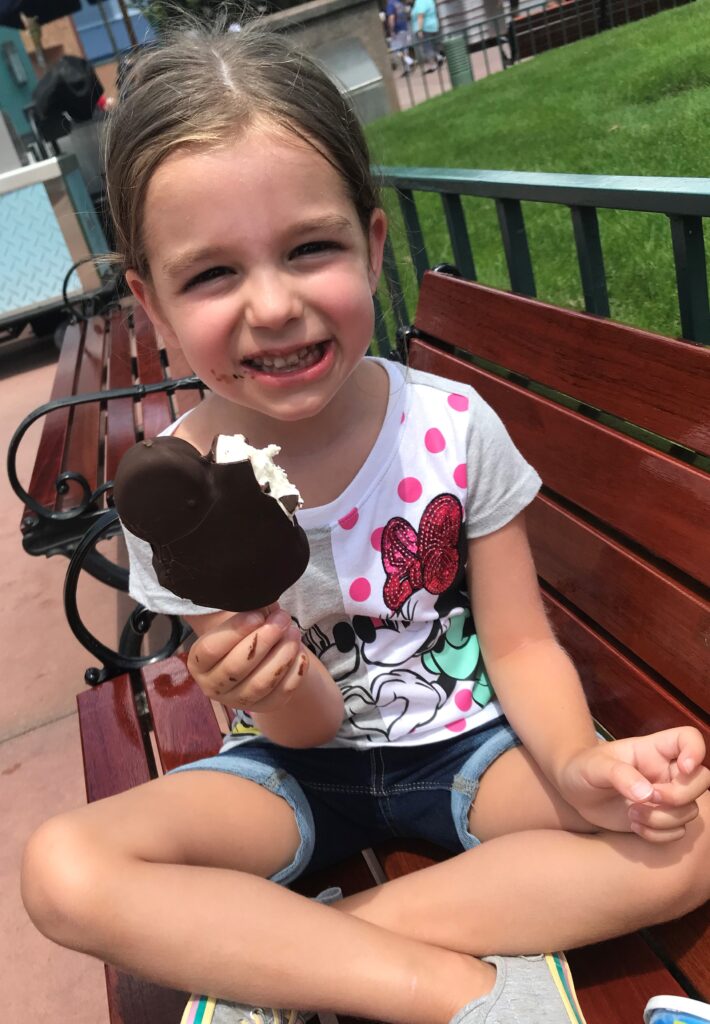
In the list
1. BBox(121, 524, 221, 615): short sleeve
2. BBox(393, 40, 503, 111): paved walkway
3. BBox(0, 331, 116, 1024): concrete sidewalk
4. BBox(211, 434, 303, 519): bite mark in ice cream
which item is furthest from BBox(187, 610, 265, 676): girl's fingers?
BBox(393, 40, 503, 111): paved walkway

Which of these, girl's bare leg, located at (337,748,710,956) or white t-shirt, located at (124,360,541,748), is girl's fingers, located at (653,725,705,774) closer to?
girl's bare leg, located at (337,748,710,956)

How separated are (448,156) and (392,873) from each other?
24.1ft

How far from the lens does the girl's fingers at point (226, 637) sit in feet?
4.33

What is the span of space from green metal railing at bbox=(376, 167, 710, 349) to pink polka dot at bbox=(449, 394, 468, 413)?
485mm

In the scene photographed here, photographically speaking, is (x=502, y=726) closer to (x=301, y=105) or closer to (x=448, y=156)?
(x=301, y=105)

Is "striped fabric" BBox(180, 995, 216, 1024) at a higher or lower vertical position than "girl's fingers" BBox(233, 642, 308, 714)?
lower

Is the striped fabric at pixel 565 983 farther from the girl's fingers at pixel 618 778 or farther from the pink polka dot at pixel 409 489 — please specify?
the pink polka dot at pixel 409 489

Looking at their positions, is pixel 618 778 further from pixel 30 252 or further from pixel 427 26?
pixel 427 26

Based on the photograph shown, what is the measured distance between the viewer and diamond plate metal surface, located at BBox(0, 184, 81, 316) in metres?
8.50

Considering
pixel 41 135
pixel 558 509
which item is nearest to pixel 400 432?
pixel 558 509

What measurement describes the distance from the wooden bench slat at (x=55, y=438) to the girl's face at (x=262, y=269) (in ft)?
6.45

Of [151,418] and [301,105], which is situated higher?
[301,105]

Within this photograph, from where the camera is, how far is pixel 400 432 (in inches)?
69.8

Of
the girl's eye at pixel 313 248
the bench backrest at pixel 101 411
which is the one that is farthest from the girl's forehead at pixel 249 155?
the bench backrest at pixel 101 411
